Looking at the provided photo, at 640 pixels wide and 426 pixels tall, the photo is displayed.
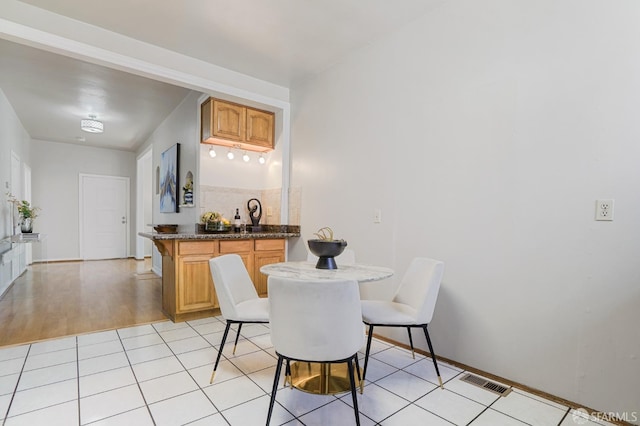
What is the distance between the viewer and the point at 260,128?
13.9 ft

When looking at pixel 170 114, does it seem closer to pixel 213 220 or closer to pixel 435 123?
pixel 213 220

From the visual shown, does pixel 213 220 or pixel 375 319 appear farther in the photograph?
pixel 213 220

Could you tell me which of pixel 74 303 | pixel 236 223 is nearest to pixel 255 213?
pixel 236 223

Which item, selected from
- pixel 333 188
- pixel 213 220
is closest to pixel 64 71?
pixel 213 220

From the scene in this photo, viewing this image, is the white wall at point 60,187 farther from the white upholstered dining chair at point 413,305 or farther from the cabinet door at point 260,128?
the white upholstered dining chair at point 413,305

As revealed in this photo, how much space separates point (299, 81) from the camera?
157 inches

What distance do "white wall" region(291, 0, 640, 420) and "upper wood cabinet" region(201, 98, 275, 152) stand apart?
5.39 ft

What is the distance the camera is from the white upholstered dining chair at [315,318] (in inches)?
59.8

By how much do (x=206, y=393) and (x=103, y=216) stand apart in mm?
7700

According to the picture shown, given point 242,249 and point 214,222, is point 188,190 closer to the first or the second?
point 214,222

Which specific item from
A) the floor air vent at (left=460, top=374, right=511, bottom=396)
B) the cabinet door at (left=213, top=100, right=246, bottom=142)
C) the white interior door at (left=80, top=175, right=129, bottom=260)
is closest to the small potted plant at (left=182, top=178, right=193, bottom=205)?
the cabinet door at (left=213, top=100, right=246, bottom=142)

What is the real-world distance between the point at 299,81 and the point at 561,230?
314 cm

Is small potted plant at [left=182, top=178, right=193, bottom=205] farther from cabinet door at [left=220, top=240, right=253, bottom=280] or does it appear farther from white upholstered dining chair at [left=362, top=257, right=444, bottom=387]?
white upholstered dining chair at [left=362, top=257, right=444, bottom=387]

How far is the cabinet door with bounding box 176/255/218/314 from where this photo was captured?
3309 mm
